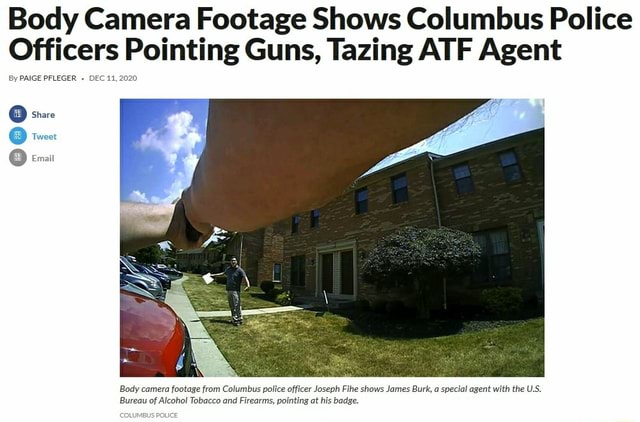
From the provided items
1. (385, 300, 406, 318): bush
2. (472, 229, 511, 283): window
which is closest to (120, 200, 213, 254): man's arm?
(385, 300, 406, 318): bush

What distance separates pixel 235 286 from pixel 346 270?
0.69 m

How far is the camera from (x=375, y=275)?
263cm

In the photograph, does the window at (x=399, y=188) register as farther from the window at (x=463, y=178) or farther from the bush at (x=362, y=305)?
the bush at (x=362, y=305)

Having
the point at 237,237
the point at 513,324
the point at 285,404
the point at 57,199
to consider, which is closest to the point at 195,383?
the point at 285,404

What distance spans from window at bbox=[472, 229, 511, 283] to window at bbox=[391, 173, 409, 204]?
0.50m

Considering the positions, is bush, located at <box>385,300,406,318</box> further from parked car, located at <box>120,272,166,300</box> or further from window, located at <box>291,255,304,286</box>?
parked car, located at <box>120,272,166,300</box>

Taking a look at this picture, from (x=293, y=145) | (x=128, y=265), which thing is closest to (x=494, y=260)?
(x=128, y=265)

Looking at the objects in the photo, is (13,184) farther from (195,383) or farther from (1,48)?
(195,383)

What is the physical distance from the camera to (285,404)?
1877 mm

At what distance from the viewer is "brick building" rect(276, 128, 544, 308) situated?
2.22 metres

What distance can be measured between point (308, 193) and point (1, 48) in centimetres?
178

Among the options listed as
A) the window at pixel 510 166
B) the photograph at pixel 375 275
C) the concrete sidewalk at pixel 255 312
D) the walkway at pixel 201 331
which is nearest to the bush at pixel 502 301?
the photograph at pixel 375 275

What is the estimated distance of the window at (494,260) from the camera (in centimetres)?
248

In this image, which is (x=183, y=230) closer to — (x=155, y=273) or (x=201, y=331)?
(x=155, y=273)
